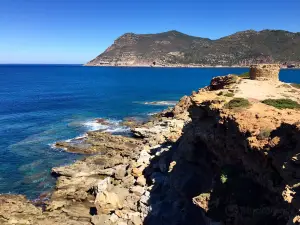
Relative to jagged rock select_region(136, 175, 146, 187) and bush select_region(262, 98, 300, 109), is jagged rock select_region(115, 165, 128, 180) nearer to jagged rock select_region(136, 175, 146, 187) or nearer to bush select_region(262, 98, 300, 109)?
jagged rock select_region(136, 175, 146, 187)

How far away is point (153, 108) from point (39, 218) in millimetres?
58308

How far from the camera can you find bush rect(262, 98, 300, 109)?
75.5 ft

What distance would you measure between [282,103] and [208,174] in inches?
340

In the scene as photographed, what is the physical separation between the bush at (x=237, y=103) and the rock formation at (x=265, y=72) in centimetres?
1101

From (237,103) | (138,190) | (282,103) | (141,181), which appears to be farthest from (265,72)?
(138,190)

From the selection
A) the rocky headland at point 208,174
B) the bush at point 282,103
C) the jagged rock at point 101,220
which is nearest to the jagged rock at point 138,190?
the rocky headland at point 208,174

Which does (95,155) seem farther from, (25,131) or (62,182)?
(25,131)

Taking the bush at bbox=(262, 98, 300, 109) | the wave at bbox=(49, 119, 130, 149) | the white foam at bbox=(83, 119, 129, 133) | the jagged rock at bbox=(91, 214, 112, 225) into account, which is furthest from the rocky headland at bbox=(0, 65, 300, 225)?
the white foam at bbox=(83, 119, 129, 133)

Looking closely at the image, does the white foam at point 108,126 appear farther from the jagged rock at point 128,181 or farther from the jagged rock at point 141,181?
the jagged rock at point 141,181

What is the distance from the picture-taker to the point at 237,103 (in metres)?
23.7

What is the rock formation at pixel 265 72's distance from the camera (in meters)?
33.1

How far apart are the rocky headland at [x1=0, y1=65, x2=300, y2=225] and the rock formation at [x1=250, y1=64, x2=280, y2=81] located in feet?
0.37

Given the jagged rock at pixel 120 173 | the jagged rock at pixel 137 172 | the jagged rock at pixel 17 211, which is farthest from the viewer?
the jagged rock at pixel 137 172

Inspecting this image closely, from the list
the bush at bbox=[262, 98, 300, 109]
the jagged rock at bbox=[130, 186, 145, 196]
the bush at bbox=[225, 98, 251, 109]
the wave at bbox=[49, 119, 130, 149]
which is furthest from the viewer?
the wave at bbox=[49, 119, 130, 149]
